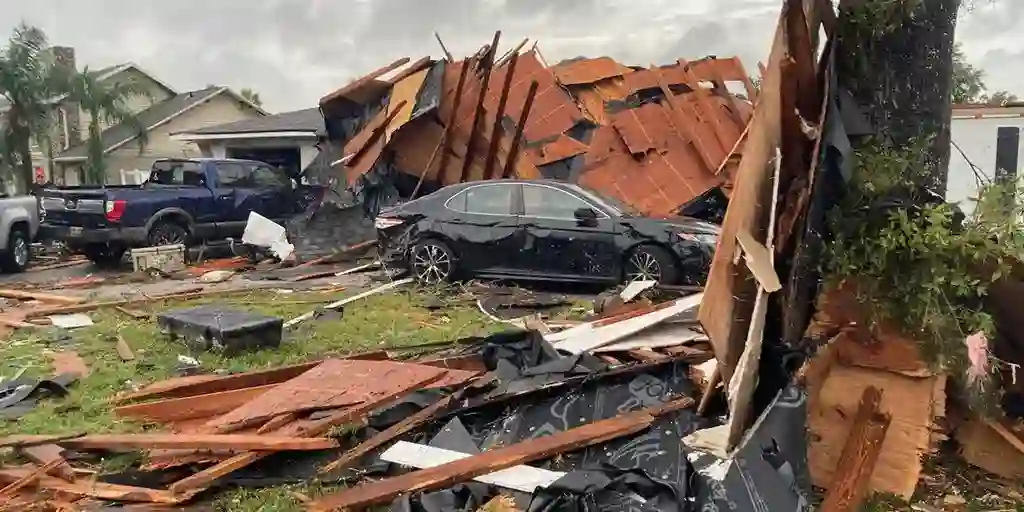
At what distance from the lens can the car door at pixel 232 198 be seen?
1645 cm

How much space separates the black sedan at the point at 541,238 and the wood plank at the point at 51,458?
6.88 m

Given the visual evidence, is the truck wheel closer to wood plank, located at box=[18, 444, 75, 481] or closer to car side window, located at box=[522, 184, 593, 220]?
car side window, located at box=[522, 184, 593, 220]

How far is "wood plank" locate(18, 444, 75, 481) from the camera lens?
4.89 m

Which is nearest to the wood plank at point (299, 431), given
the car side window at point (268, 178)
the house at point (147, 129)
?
the car side window at point (268, 178)

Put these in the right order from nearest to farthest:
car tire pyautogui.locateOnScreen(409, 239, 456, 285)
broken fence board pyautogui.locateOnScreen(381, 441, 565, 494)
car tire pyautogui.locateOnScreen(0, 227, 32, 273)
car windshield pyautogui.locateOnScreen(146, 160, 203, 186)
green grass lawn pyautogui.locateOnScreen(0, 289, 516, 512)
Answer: broken fence board pyautogui.locateOnScreen(381, 441, 565, 494) < green grass lawn pyautogui.locateOnScreen(0, 289, 516, 512) < car tire pyautogui.locateOnScreen(409, 239, 456, 285) < car tire pyautogui.locateOnScreen(0, 227, 32, 273) < car windshield pyautogui.locateOnScreen(146, 160, 203, 186)

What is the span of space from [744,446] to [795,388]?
47 centimetres

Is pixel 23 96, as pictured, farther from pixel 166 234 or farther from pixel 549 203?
pixel 549 203

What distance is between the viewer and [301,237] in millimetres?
15477

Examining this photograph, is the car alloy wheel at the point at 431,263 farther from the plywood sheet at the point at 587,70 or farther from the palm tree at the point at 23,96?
the palm tree at the point at 23,96

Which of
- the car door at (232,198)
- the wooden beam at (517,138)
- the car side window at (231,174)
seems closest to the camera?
the wooden beam at (517,138)

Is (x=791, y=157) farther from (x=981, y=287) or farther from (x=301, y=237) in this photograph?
(x=301, y=237)

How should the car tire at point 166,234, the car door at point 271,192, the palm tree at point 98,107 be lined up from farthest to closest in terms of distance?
the palm tree at point 98,107, the car door at point 271,192, the car tire at point 166,234

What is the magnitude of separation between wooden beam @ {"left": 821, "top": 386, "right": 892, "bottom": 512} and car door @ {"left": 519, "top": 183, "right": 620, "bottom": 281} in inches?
253

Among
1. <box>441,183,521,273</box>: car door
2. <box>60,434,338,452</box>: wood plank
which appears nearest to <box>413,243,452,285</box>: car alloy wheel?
<box>441,183,521,273</box>: car door
